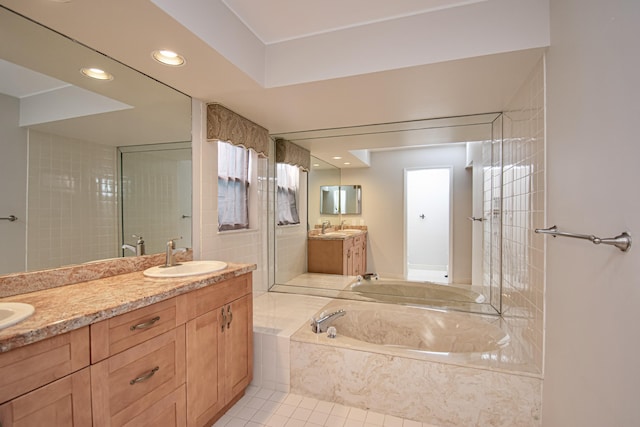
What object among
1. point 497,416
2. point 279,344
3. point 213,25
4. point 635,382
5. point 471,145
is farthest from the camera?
point 471,145

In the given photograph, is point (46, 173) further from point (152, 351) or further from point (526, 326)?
point (526, 326)

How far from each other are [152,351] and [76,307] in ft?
1.23

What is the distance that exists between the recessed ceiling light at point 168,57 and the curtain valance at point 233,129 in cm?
63

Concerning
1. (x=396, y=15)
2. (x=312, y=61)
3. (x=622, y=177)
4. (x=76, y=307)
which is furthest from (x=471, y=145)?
(x=76, y=307)

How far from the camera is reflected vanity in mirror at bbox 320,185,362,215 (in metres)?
3.81

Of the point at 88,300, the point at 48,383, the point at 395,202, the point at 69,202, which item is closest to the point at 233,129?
the point at 69,202

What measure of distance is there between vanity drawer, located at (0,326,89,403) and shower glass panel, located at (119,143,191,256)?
0.85 m

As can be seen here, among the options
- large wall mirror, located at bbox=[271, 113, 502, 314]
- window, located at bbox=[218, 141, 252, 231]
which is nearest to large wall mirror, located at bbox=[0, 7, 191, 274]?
window, located at bbox=[218, 141, 252, 231]

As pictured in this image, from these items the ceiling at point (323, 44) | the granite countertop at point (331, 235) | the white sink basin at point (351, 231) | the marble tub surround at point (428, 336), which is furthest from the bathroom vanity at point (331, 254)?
the ceiling at point (323, 44)

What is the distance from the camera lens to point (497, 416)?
5.31 feet

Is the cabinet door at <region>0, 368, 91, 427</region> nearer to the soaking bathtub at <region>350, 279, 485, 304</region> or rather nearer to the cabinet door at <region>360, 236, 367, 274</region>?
the soaking bathtub at <region>350, 279, 485, 304</region>

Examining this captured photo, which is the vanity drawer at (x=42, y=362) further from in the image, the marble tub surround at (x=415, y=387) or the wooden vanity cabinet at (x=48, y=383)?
the marble tub surround at (x=415, y=387)

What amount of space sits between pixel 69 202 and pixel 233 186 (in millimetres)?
1366

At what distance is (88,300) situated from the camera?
117cm
